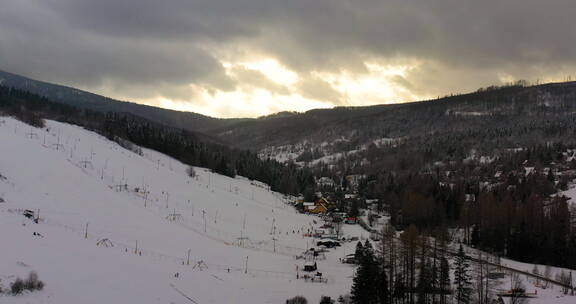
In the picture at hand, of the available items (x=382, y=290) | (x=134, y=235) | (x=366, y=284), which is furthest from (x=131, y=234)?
(x=382, y=290)

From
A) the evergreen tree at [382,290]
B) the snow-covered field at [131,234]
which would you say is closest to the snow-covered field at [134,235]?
the snow-covered field at [131,234]

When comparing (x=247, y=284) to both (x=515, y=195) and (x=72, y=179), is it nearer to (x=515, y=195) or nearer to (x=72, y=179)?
(x=72, y=179)

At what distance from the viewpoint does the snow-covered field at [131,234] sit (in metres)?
30.2

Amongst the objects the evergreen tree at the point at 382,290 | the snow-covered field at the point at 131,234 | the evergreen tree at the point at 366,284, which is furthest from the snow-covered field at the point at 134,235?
the evergreen tree at the point at 382,290

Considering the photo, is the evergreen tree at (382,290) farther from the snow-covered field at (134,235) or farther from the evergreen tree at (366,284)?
the snow-covered field at (134,235)

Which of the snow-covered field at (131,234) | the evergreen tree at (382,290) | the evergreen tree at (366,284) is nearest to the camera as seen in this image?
the snow-covered field at (131,234)

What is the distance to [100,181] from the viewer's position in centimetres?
6988

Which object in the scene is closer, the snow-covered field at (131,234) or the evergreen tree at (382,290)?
the snow-covered field at (131,234)

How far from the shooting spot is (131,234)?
49844 mm

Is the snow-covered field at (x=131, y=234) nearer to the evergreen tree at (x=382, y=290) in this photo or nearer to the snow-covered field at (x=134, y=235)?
the snow-covered field at (x=134, y=235)

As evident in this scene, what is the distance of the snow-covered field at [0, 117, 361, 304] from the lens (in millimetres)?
30203

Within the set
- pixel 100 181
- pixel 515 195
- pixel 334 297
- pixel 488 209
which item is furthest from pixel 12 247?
A: pixel 515 195

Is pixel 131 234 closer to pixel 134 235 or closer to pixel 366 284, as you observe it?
pixel 134 235

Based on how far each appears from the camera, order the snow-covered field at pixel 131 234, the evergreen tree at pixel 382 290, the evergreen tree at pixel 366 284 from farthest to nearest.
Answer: the evergreen tree at pixel 382 290 → the evergreen tree at pixel 366 284 → the snow-covered field at pixel 131 234
